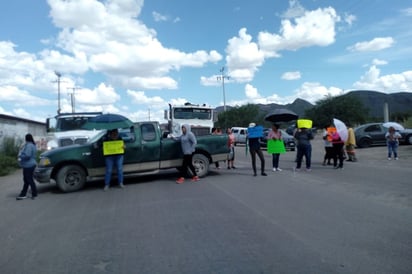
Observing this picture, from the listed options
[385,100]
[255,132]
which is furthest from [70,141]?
[385,100]

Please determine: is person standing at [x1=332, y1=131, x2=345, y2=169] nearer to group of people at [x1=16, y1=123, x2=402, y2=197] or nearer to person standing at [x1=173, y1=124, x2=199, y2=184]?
group of people at [x1=16, y1=123, x2=402, y2=197]

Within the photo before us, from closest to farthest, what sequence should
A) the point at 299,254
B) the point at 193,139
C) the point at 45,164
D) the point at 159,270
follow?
the point at 159,270 < the point at 299,254 < the point at 45,164 < the point at 193,139

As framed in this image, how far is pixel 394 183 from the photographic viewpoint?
10.3 metres

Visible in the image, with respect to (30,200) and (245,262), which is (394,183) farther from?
(30,200)

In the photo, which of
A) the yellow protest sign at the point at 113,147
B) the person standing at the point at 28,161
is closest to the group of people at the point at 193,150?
the person standing at the point at 28,161

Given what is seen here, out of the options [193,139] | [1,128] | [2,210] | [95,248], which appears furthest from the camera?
[1,128]

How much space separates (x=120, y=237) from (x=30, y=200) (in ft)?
17.2

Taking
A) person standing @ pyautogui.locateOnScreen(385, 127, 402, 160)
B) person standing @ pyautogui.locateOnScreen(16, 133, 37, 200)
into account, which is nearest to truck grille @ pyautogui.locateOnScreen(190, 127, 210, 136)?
person standing @ pyautogui.locateOnScreen(385, 127, 402, 160)

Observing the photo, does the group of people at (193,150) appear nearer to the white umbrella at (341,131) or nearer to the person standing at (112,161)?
the person standing at (112,161)

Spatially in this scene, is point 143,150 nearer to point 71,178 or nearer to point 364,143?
point 71,178

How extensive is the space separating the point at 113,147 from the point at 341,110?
184ft

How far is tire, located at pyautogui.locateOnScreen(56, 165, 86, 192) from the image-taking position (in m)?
10.7

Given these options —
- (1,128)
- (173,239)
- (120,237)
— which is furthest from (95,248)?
(1,128)

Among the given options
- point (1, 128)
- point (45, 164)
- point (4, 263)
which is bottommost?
point (4, 263)
